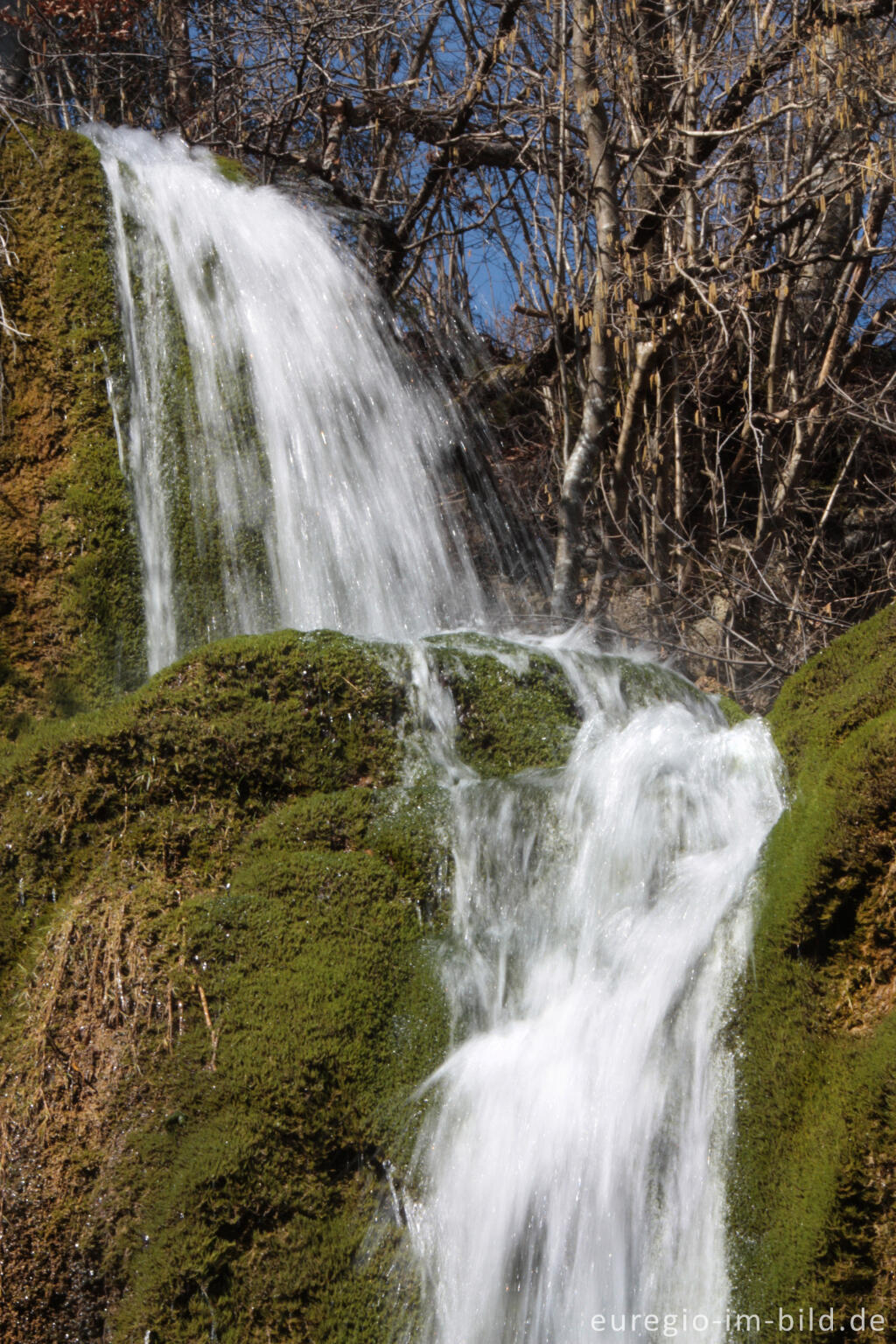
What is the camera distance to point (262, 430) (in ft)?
22.0

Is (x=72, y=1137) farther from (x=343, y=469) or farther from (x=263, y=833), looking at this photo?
(x=343, y=469)

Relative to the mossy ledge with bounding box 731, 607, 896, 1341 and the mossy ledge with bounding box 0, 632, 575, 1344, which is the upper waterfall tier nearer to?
the mossy ledge with bounding box 0, 632, 575, 1344

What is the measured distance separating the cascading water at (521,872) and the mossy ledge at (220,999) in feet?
0.59

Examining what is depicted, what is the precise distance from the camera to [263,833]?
4117mm

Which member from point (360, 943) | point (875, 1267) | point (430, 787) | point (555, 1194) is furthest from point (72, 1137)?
point (875, 1267)

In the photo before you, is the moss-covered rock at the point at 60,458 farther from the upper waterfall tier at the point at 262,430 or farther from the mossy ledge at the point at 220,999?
the mossy ledge at the point at 220,999

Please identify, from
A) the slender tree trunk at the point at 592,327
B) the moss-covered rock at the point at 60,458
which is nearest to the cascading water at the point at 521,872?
the moss-covered rock at the point at 60,458

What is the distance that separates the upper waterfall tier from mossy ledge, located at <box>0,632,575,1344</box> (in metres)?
1.71

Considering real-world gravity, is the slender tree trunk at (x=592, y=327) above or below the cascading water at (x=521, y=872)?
above

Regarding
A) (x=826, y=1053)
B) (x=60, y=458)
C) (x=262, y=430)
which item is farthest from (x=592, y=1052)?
(x=262, y=430)

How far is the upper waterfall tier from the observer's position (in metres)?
6.22

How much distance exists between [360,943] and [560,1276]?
1.18 m

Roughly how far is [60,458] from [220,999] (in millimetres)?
3480

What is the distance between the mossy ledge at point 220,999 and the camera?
3.17 metres
